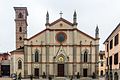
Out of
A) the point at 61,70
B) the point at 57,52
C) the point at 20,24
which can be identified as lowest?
the point at 61,70

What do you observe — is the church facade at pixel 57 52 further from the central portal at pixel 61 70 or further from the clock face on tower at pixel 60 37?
the central portal at pixel 61 70

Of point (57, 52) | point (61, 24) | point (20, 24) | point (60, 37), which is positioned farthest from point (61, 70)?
point (20, 24)

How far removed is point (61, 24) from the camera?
7156 cm

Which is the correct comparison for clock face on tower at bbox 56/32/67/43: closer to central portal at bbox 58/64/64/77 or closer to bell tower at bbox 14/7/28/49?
central portal at bbox 58/64/64/77

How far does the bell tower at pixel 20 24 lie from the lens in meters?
80.1

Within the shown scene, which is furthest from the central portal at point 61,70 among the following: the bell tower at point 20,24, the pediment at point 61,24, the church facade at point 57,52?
the bell tower at point 20,24

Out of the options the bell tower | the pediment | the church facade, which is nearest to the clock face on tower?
the church facade

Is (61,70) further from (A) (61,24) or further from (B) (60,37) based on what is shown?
(A) (61,24)

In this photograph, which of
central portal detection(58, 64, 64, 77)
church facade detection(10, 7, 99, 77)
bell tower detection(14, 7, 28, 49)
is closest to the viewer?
church facade detection(10, 7, 99, 77)

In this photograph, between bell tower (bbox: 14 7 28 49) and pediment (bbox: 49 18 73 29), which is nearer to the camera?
pediment (bbox: 49 18 73 29)

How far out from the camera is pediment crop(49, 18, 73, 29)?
7150 centimetres

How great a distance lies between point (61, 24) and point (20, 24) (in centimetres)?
1384

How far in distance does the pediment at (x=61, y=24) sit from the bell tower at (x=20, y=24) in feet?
36.0

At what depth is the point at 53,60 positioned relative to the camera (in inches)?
2835
